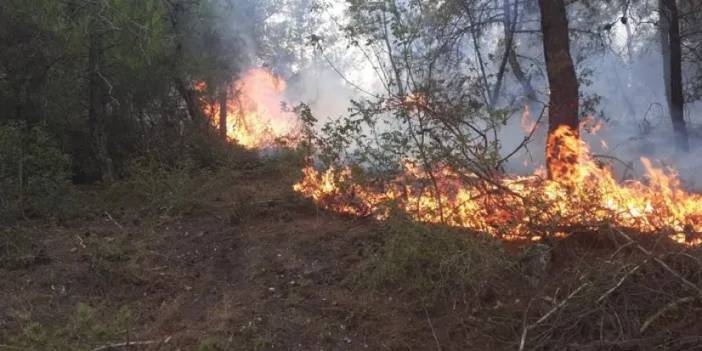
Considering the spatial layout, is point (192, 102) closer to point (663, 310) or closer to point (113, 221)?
point (113, 221)

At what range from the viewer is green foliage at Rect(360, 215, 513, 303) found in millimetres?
4594

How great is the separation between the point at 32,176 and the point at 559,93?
7.22 m

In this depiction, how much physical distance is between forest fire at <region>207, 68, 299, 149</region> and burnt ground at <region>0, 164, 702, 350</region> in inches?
313

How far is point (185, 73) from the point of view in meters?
12.0

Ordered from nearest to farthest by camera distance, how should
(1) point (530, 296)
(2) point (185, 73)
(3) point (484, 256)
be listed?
(1) point (530, 296) < (3) point (484, 256) < (2) point (185, 73)

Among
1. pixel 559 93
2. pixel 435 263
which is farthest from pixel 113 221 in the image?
pixel 559 93

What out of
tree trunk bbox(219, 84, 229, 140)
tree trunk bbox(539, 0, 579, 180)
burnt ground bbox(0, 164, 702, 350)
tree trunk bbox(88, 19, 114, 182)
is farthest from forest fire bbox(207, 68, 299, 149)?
burnt ground bbox(0, 164, 702, 350)

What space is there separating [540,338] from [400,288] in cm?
142

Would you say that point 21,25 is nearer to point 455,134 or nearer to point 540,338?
→ point 455,134

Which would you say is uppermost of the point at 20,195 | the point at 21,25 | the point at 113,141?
the point at 21,25

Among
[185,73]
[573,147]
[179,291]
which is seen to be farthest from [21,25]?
[573,147]

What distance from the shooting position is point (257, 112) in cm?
2178

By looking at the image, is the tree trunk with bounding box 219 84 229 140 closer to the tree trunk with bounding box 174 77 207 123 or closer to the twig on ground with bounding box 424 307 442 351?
the tree trunk with bounding box 174 77 207 123

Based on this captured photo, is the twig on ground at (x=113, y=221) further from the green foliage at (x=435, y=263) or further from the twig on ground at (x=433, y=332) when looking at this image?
the twig on ground at (x=433, y=332)
